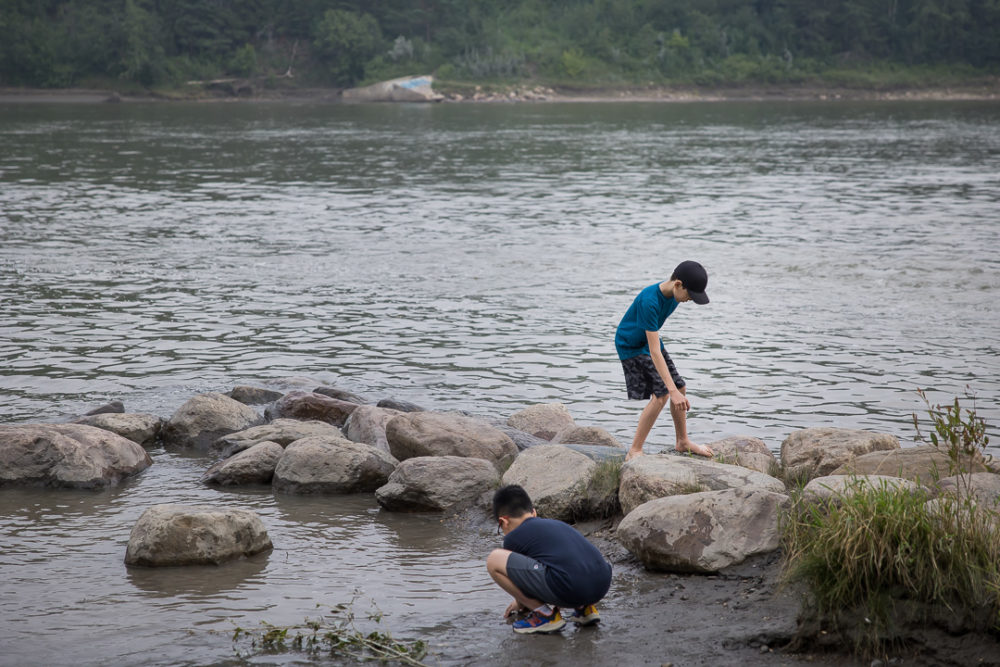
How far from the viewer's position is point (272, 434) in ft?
32.4

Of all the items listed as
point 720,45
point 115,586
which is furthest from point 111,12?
point 115,586

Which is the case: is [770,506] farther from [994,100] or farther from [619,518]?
[994,100]

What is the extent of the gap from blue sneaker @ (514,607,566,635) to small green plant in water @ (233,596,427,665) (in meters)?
0.54

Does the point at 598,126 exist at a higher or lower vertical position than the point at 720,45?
lower

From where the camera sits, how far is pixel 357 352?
14.4m

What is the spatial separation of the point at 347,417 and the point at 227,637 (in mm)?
5125

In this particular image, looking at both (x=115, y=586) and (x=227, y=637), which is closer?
(x=227, y=637)

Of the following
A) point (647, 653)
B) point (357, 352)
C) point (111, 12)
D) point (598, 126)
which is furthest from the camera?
point (111, 12)

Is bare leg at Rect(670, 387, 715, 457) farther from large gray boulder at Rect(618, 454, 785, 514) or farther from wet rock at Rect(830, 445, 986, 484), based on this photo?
wet rock at Rect(830, 445, 986, 484)

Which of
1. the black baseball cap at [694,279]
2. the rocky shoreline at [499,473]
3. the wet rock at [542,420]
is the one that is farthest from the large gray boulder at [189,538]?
the wet rock at [542,420]

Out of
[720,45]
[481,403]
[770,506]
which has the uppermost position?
[720,45]

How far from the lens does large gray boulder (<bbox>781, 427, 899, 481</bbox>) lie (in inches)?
313

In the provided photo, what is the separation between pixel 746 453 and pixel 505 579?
10.9 ft

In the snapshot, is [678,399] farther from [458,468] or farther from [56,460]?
[56,460]
